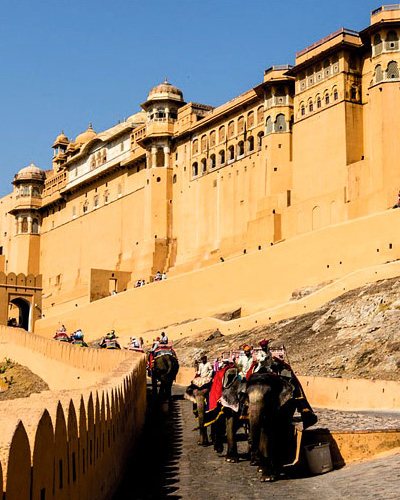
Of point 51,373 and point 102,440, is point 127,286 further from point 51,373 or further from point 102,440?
point 102,440

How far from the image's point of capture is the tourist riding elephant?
387 inches

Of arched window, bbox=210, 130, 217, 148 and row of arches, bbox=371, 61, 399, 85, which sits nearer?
row of arches, bbox=371, 61, 399, 85

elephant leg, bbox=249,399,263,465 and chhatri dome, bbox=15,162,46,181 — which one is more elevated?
chhatri dome, bbox=15,162,46,181

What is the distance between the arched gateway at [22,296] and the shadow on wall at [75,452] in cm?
3569

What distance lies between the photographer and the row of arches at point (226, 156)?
145 ft

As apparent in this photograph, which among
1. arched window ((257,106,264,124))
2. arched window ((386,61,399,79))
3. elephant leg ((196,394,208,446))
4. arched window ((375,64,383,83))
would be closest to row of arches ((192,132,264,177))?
arched window ((257,106,264,124))

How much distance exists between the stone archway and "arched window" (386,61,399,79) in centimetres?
2249

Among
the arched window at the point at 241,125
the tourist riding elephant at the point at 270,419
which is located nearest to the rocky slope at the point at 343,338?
the tourist riding elephant at the point at 270,419

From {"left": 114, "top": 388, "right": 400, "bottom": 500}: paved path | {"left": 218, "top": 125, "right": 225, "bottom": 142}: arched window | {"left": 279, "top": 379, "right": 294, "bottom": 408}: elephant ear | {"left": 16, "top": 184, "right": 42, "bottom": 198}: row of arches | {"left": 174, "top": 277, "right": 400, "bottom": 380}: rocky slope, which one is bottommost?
{"left": 114, "top": 388, "right": 400, "bottom": 500}: paved path

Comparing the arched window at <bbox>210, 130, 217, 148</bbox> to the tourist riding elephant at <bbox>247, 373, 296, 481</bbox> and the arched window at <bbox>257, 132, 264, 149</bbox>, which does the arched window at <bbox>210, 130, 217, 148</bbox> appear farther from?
the tourist riding elephant at <bbox>247, 373, 296, 481</bbox>

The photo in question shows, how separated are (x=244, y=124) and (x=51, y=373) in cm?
2151

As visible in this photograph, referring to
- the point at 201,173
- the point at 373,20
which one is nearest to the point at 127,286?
the point at 201,173

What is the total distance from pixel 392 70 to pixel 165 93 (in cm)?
1942

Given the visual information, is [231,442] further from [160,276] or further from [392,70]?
[160,276]
